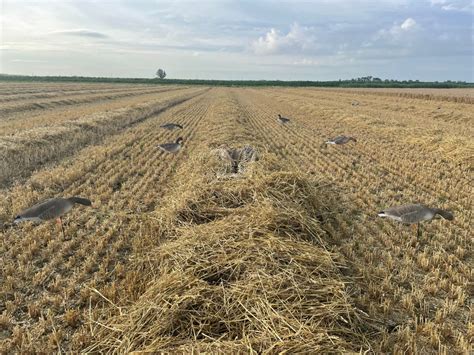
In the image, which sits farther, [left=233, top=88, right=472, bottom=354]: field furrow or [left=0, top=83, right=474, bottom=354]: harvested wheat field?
[left=233, top=88, right=472, bottom=354]: field furrow

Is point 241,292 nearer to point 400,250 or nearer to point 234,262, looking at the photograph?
point 234,262

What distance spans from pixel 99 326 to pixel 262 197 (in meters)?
3.16

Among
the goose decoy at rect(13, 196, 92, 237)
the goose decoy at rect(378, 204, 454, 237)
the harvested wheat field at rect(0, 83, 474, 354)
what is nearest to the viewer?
the harvested wheat field at rect(0, 83, 474, 354)

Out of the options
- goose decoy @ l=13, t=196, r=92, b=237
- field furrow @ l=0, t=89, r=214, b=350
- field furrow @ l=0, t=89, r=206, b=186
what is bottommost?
field furrow @ l=0, t=89, r=214, b=350

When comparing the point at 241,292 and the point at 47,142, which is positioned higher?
the point at 241,292

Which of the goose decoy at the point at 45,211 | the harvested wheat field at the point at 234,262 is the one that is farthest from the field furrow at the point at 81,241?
the goose decoy at the point at 45,211

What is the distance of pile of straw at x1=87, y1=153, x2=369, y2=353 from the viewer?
3.44 meters

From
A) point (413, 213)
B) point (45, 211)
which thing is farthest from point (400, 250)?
point (45, 211)

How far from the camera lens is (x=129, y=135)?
55.1 feet

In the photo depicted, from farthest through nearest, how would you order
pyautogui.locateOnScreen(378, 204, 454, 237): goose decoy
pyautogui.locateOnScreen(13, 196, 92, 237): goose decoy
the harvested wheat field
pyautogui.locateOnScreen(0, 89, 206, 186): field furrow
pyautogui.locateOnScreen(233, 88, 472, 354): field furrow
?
1. pyautogui.locateOnScreen(0, 89, 206, 186): field furrow
2. pyautogui.locateOnScreen(378, 204, 454, 237): goose decoy
3. pyautogui.locateOnScreen(13, 196, 92, 237): goose decoy
4. pyautogui.locateOnScreen(233, 88, 472, 354): field furrow
5. the harvested wheat field

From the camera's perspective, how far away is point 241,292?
13.0 feet

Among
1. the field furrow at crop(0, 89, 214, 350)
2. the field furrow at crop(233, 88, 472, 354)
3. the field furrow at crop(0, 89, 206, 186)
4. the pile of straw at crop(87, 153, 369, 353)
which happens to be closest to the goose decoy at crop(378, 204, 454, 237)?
the field furrow at crop(233, 88, 472, 354)

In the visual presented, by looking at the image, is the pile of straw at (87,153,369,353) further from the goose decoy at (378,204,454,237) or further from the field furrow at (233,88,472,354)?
the goose decoy at (378,204,454,237)

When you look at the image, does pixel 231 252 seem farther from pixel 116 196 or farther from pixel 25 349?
pixel 116 196
